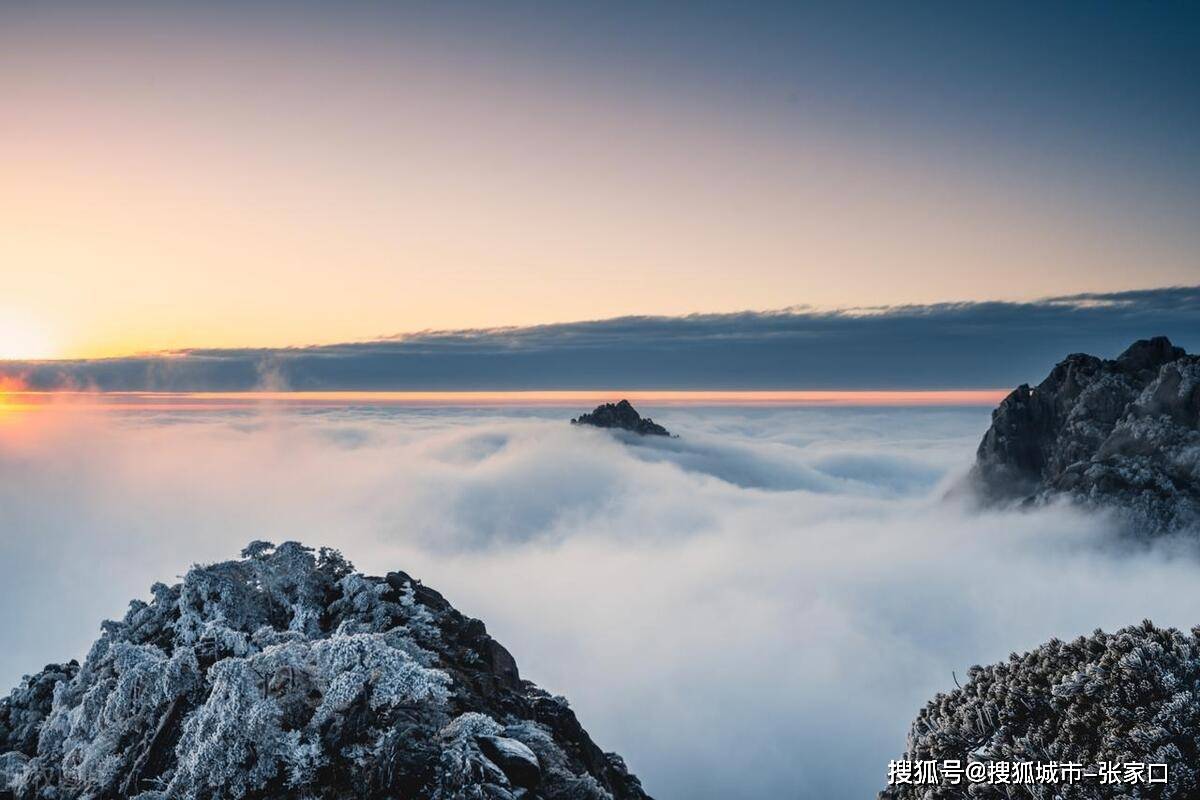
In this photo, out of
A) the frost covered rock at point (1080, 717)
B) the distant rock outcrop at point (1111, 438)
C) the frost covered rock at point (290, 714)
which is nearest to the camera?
the frost covered rock at point (1080, 717)

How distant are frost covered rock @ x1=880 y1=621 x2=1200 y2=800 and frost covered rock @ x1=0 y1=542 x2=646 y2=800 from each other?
31.6ft

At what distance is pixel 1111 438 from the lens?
96.9 meters

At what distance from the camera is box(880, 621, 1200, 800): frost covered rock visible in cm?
1625

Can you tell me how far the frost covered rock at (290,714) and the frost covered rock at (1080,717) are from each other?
964cm

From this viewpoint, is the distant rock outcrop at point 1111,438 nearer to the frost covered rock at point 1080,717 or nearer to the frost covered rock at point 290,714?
the frost covered rock at point 1080,717

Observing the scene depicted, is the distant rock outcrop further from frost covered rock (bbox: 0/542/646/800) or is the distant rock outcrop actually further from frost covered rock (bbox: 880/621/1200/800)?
frost covered rock (bbox: 0/542/646/800)

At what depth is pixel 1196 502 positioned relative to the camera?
84.7 metres

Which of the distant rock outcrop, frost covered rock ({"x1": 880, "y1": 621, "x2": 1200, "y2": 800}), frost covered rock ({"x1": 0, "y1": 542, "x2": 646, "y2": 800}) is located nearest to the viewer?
frost covered rock ({"x1": 880, "y1": 621, "x2": 1200, "y2": 800})

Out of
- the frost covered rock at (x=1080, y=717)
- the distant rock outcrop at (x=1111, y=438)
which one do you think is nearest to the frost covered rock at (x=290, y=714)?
the frost covered rock at (x=1080, y=717)

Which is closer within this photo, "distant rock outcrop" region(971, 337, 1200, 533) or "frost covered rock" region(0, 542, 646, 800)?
"frost covered rock" region(0, 542, 646, 800)

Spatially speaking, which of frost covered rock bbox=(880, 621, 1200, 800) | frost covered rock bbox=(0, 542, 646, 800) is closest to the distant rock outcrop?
frost covered rock bbox=(880, 621, 1200, 800)

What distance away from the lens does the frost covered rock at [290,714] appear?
17.2 meters

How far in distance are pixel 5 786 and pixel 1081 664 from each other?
1198 inches

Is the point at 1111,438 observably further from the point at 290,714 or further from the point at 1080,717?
the point at 290,714
